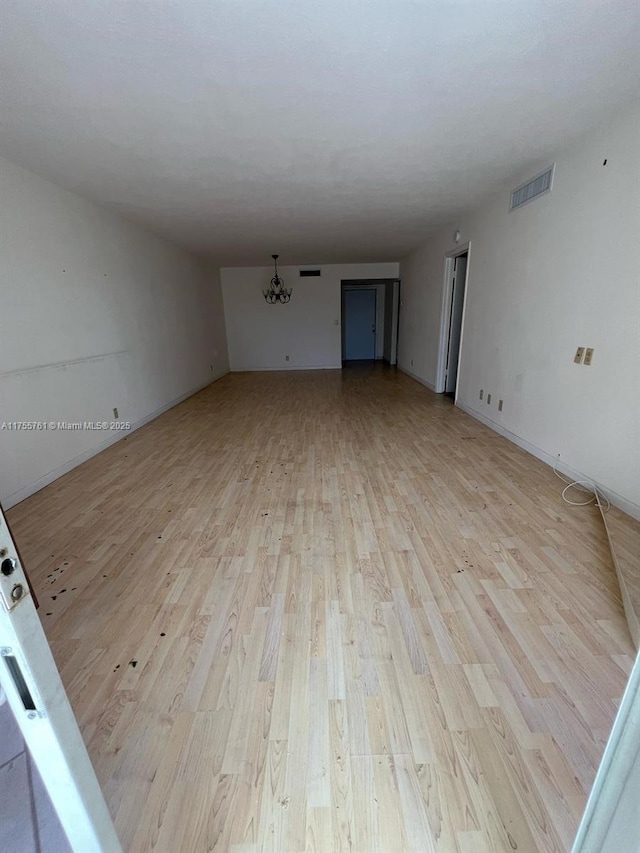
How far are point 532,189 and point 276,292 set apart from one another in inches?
231

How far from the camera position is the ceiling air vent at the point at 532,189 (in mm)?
2922

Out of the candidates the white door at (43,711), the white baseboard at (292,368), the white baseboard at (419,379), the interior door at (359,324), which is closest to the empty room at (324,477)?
the white door at (43,711)

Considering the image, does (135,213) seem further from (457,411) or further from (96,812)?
(96,812)

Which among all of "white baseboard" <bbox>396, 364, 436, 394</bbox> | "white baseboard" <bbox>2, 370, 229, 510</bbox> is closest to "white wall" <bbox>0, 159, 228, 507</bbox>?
"white baseboard" <bbox>2, 370, 229, 510</bbox>

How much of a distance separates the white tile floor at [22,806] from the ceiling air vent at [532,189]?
4230 millimetres

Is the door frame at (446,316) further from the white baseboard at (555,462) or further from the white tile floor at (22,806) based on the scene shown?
the white tile floor at (22,806)

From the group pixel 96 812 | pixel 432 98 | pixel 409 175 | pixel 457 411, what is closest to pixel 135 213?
pixel 409 175

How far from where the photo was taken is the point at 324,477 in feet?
9.77

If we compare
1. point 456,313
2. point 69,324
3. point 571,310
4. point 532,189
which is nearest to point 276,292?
point 456,313

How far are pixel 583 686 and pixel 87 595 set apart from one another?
2126 mm

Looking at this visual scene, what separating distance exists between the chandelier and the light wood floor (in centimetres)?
622

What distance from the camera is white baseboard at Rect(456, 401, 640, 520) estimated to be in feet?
7.44

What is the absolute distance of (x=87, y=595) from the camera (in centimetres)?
175

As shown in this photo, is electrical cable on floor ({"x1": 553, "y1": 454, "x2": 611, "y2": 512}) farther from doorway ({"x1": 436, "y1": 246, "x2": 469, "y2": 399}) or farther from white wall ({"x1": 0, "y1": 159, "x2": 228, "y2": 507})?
white wall ({"x1": 0, "y1": 159, "x2": 228, "y2": 507})
